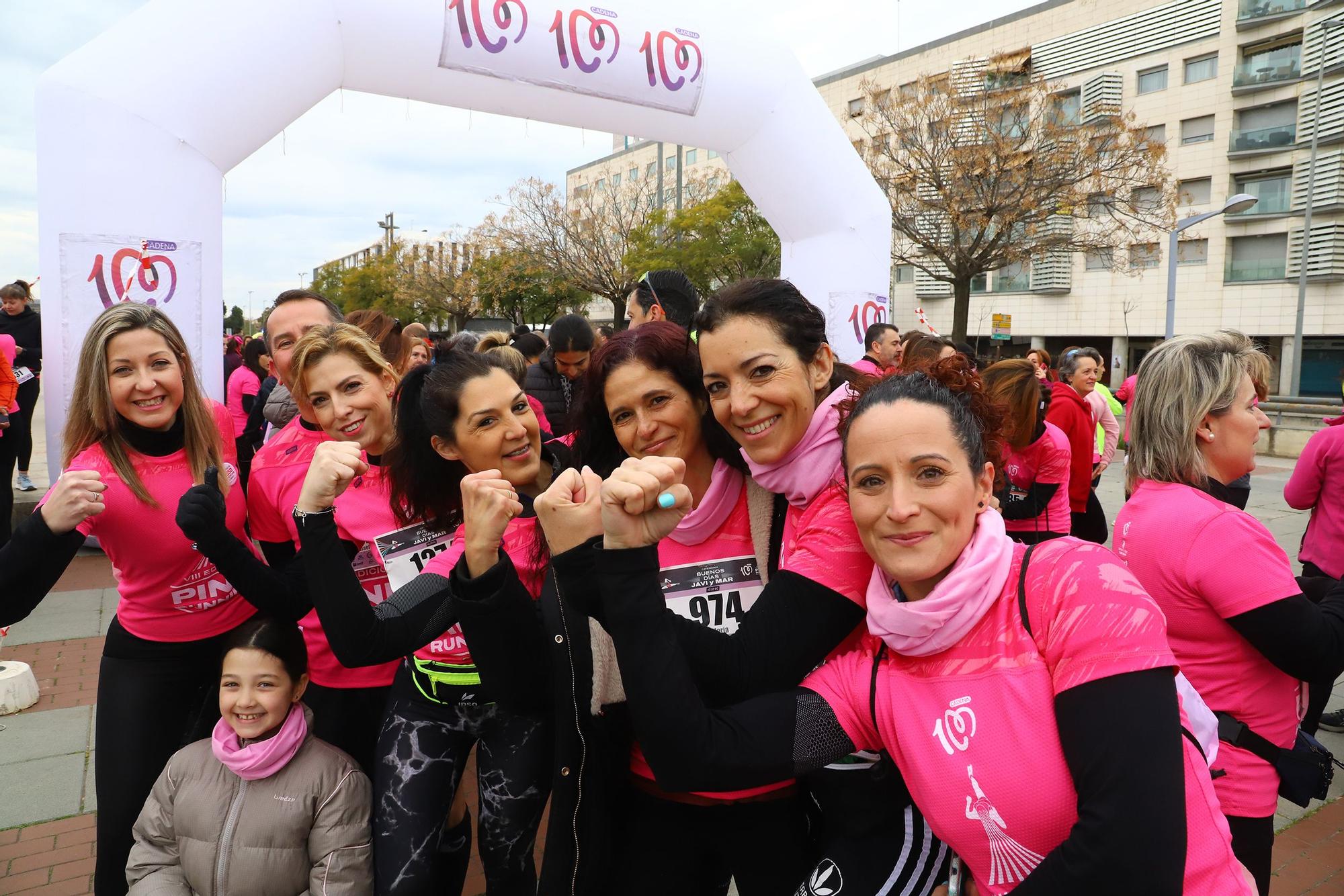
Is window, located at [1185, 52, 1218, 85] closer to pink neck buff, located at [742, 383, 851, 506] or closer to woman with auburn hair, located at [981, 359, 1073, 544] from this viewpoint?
woman with auburn hair, located at [981, 359, 1073, 544]

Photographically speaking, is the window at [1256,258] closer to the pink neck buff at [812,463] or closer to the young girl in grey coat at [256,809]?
the pink neck buff at [812,463]

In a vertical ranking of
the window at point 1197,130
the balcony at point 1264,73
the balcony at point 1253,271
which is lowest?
the balcony at point 1253,271

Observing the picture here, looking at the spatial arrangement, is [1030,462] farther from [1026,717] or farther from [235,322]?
[235,322]

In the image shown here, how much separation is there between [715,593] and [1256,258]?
35.3 metres

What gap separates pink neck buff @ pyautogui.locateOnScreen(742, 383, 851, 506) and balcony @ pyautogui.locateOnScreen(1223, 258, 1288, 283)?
34.7 meters

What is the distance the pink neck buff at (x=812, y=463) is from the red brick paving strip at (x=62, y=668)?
4220mm

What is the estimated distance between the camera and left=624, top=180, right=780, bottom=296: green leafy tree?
26875 mm

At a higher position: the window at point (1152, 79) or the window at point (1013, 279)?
the window at point (1152, 79)

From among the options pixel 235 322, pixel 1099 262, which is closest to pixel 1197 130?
pixel 1099 262

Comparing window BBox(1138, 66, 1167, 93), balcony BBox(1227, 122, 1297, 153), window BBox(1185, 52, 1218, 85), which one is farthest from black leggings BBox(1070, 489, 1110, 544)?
window BBox(1138, 66, 1167, 93)

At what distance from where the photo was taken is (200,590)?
2510 mm

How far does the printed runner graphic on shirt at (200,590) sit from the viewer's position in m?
2.49

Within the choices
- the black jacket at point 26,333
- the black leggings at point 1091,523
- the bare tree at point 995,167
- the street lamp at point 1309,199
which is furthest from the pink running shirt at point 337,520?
the street lamp at point 1309,199

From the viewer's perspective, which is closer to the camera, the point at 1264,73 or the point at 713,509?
the point at 713,509
